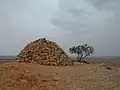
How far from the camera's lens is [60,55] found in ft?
85.7

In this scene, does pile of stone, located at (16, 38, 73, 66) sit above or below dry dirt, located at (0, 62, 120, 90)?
above

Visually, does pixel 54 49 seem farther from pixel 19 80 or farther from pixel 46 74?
pixel 19 80

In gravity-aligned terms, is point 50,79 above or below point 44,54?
below

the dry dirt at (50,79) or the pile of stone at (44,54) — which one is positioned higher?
the pile of stone at (44,54)

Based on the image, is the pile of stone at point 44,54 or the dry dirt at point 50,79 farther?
the pile of stone at point 44,54

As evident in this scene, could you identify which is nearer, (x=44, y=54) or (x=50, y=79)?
(x=50, y=79)

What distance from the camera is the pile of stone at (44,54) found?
24.1 meters

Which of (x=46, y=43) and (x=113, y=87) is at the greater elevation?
(x=46, y=43)

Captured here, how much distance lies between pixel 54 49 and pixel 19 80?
10341 mm

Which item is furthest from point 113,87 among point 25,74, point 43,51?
point 43,51

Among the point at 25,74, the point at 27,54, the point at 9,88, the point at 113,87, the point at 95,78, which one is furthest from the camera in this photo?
the point at 27,54

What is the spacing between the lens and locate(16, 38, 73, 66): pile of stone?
79.1 ft

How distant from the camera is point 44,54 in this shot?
2464cm

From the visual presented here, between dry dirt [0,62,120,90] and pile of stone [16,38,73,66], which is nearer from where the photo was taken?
dry dirt [0,62,120,90]
